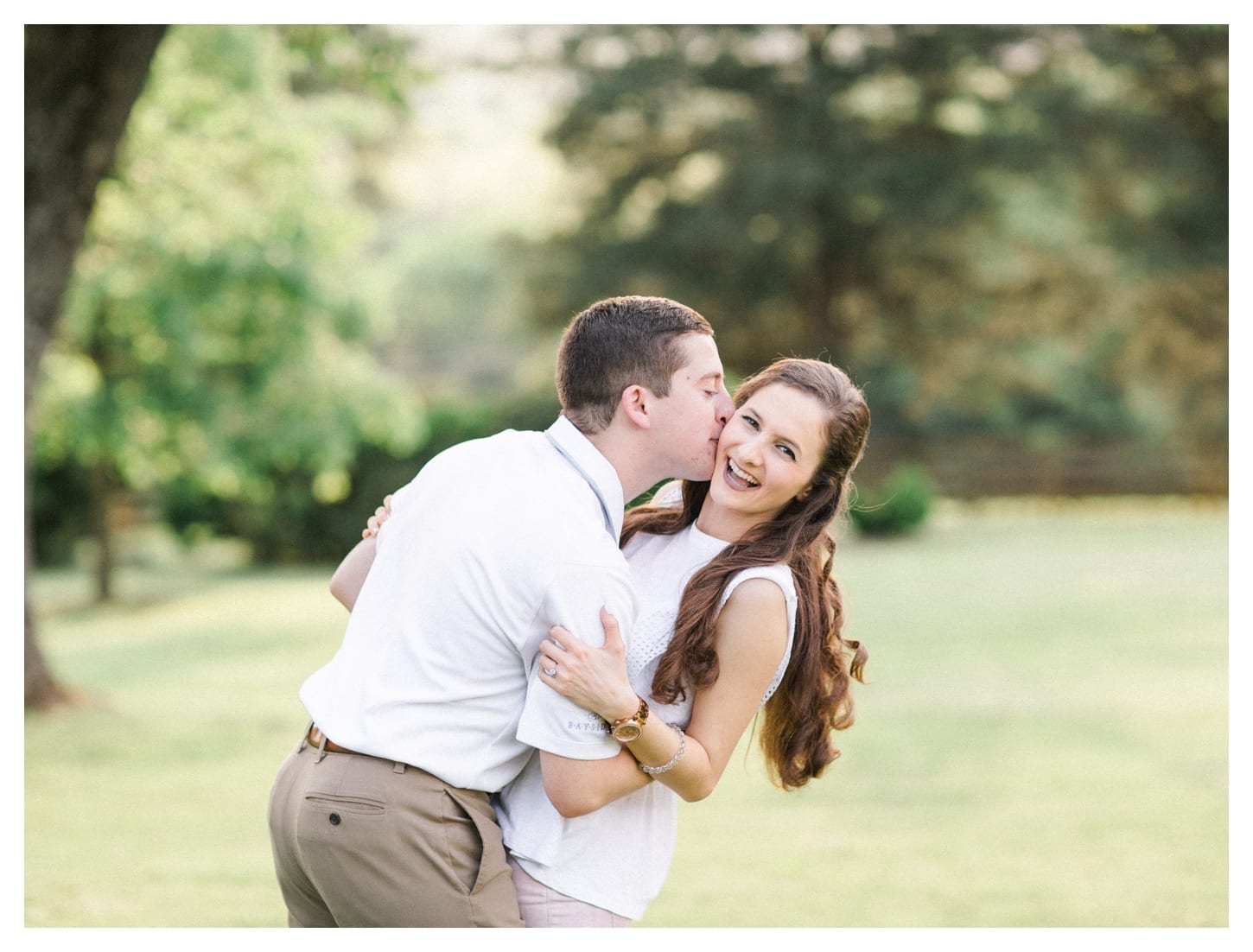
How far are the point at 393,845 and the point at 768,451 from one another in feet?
3.72

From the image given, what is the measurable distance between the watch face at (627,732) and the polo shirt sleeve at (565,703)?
0.04 meters

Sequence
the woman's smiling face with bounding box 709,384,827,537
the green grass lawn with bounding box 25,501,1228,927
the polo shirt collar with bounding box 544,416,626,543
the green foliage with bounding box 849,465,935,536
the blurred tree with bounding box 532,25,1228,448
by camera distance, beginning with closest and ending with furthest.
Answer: the polo shirt collar with bounding box 544,416,626,543 → the woman's smiling face with bounding box 709,384,827,537 → the green grass lawn with bounding box 25,501,1228,927 → the green foliage with bounding box 849,465,935,536 → the blurred tree with bounding box 532,25,1228,448

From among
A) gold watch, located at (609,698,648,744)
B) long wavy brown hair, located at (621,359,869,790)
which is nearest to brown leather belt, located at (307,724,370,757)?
gold watch, located at (609,698,648,744)

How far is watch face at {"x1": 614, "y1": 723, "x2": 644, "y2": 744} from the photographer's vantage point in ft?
8.05

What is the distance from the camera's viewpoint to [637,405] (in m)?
2.74

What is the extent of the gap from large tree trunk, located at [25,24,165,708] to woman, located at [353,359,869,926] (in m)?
5.27

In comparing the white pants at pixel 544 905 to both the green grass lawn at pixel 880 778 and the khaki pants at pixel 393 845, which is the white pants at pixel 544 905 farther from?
the green grass lawn at pixel 880 778

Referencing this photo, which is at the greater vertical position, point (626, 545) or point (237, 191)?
point (237, 191)

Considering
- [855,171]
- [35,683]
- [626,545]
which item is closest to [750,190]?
[855,171]

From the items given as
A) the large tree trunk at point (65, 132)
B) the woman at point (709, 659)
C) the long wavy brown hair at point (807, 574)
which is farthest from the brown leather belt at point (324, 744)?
the large tree trunk at point (65, 132)

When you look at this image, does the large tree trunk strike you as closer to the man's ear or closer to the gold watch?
the man's ear

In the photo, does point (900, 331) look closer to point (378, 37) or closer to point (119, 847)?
point (378, 37)

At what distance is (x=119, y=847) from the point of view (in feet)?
22.0
